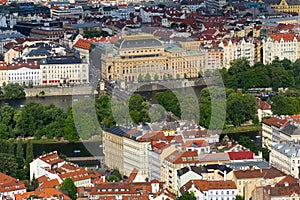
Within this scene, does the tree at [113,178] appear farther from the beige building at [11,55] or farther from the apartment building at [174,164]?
the beige building at [11,55]

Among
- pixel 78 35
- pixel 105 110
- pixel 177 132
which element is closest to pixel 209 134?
pixel 177 132

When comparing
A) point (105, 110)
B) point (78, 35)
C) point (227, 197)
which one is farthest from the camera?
point (78, 35)

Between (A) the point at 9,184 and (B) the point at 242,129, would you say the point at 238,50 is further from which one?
(A) the point at 9,184

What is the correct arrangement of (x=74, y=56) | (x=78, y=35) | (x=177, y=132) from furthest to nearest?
(x=78, y=35)
(x=74, y=56)
(x=177, y=132)

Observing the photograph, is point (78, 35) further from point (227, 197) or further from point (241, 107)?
point (227, 197)

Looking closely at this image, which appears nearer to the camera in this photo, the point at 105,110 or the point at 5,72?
the point at 105,110

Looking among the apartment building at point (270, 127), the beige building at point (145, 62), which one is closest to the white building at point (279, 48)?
the beige building at point (145, 62)

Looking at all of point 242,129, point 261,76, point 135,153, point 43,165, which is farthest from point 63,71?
point 43,165
